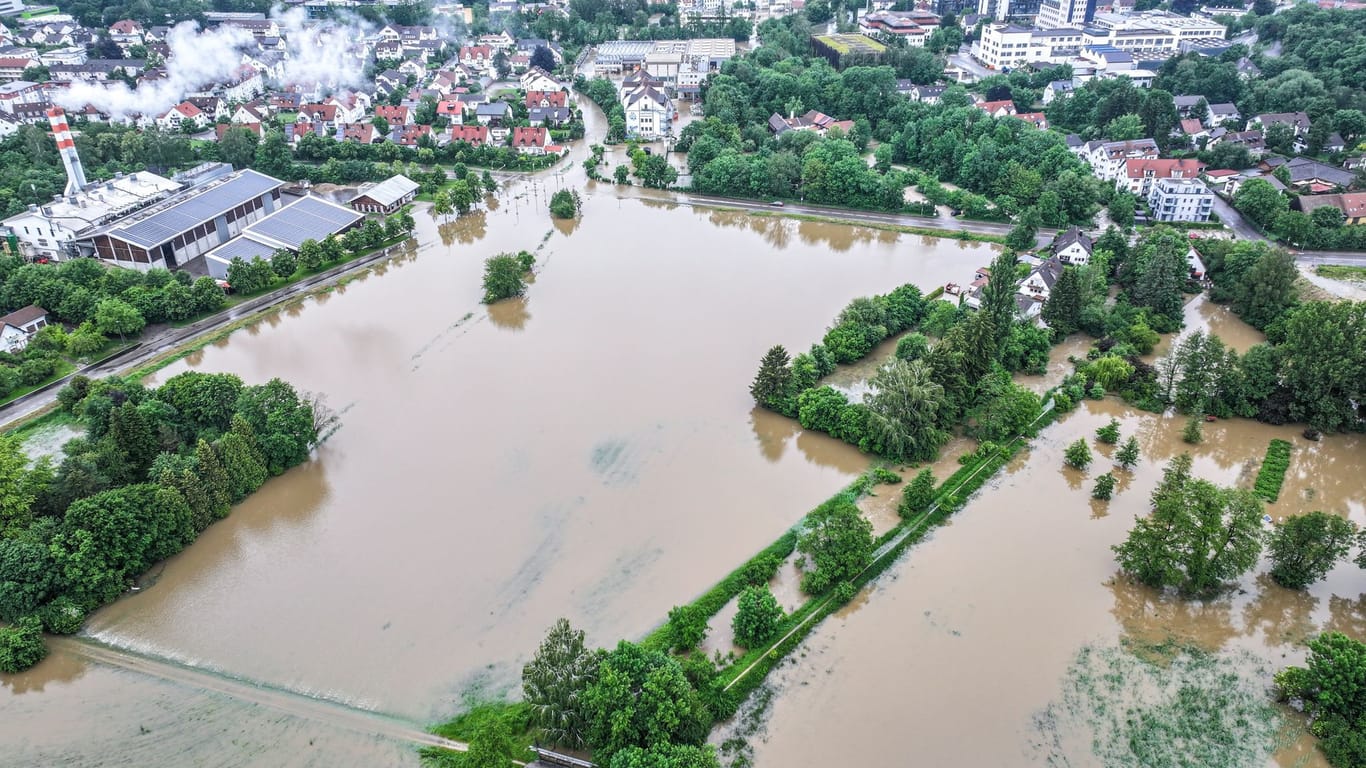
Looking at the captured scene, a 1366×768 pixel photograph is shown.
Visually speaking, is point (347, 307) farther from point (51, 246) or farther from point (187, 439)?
point (51, 246)

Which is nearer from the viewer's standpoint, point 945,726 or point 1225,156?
point 945,726

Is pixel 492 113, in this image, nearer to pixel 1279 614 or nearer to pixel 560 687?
pixel 560 687

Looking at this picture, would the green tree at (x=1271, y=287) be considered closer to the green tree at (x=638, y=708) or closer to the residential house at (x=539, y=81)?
the green tree at (x=638, y=708)

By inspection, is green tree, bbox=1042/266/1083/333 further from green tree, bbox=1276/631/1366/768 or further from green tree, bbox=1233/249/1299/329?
green tree, bbox=1276/631/1366/768

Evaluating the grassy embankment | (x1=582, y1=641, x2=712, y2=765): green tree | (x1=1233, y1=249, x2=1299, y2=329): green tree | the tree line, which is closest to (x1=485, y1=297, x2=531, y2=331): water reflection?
the tree line

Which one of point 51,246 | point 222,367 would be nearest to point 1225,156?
point 222,367
